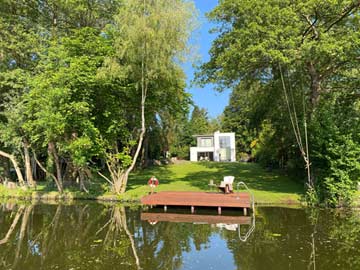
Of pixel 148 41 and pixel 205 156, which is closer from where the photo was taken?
pixel 148 41

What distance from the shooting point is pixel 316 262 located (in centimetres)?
709

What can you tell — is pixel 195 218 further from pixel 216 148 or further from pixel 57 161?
pixel 216 148

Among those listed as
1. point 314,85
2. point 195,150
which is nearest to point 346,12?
point 314,85

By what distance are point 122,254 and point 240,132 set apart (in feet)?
145

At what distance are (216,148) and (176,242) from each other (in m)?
37.0

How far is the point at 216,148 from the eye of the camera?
149 feet

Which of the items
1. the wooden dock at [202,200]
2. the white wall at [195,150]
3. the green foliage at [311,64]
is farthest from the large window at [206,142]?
the wooden dock at [202,200]

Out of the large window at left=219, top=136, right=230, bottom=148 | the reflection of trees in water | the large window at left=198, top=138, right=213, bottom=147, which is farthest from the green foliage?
the large window at left=198, top=138, right=213, bottom=147

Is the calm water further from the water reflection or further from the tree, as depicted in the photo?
the tree

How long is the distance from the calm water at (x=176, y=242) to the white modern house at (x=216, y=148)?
3231 cm

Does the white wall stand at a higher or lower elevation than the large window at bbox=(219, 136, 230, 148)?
lower

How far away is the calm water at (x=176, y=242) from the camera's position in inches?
280

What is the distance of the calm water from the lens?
7.11m

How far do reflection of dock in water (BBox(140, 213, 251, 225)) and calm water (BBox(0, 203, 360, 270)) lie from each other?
0.15m
